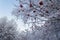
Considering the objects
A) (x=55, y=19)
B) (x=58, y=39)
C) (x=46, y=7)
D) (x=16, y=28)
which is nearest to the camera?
(x=55, y=19)

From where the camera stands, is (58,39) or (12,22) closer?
(58,39)

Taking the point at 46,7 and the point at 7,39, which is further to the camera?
the point at 7,39

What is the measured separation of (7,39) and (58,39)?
949cm

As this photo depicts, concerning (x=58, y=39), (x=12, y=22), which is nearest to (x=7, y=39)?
(x=12, y=22)

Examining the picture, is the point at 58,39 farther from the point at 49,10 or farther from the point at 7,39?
the point at 49,10

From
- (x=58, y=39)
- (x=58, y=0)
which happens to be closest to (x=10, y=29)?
(x=58, y=39)

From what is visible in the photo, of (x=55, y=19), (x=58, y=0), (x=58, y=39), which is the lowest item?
(x=58, y=39)

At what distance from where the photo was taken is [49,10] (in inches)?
179

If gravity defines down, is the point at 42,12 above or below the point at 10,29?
above

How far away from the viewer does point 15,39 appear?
2464 centimetres

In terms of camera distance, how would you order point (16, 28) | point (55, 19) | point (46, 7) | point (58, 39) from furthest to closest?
1. point (16, 28)
2. point (58, 39)
3. point (46, 7)
4. point (55, 19)

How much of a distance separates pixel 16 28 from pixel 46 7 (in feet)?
70.9

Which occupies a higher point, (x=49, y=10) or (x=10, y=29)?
(x=49, y=10)

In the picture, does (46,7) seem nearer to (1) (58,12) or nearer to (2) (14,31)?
(1) (58,12)
